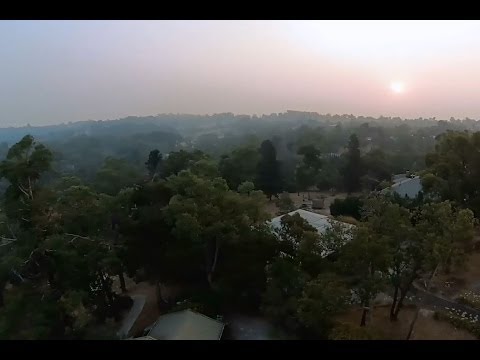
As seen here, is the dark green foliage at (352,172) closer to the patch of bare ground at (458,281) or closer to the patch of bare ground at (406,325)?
the patch of bare ground at (458,281)

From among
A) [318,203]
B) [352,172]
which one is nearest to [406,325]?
[318,203]

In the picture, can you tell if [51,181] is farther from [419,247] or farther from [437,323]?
[437,323]

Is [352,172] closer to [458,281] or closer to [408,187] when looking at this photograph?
[408,187]

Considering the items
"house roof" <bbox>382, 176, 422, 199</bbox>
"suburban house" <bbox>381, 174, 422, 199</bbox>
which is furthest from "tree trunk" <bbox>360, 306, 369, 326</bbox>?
"house roof" <bbox>382, 176, 422, 199</bbox>
